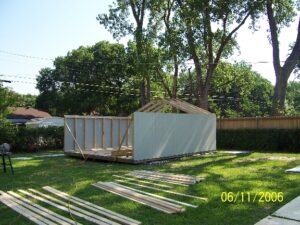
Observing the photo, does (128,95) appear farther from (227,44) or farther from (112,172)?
(112,172)

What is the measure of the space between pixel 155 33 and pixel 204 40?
15.4 feet

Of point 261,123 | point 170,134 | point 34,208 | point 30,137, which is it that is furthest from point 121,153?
point 261,123

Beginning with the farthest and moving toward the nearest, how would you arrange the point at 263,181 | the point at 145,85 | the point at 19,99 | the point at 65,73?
the point at 65,73 < the point at 145,85 < the point at 19,99 < the point at 263,181

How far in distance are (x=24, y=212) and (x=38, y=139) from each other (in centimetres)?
1509

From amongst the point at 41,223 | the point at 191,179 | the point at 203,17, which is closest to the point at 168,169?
the point at 191,179

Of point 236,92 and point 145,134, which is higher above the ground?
point 236,92

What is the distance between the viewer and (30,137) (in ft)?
68.4

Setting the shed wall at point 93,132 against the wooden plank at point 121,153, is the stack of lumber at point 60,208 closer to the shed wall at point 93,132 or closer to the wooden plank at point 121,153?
the wooden plank at point 121,153

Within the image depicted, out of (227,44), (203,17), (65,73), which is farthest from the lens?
(65,73)

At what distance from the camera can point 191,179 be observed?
981cm

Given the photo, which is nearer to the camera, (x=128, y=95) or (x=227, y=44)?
(x=227, y=44)

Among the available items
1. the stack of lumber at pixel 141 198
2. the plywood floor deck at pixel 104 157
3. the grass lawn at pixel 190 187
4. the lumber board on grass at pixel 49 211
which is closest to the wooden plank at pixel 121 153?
the plywood floor deck at pixel 104 157

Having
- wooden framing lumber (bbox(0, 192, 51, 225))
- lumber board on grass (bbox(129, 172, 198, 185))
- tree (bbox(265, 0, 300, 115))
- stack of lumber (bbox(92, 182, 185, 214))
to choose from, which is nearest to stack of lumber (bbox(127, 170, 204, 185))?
lumber board on grass (bbox(129, 172, 198, 185))

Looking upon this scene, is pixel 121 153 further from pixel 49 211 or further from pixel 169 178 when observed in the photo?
pixel 49 211
